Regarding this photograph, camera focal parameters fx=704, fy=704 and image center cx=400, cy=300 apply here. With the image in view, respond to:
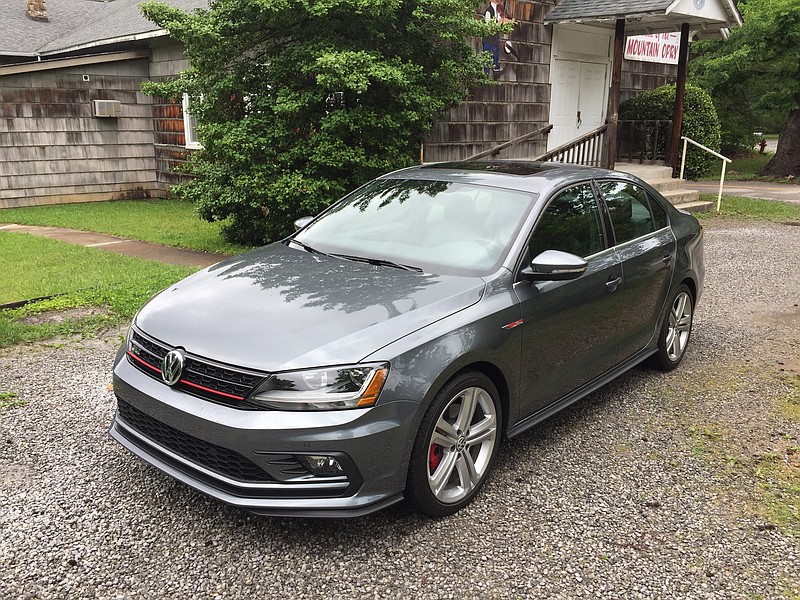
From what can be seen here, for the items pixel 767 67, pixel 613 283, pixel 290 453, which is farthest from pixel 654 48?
pixel 290 453

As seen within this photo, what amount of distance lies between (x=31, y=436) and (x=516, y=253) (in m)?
2.92

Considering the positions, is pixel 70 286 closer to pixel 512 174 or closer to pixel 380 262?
pixel 380 262

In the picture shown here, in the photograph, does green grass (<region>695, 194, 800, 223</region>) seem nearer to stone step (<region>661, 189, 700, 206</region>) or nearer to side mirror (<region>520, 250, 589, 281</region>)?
stone step (<region>661, 189, 700, 206</region>)

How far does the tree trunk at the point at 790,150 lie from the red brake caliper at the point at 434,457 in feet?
70.8

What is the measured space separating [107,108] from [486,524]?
13751 millimetres

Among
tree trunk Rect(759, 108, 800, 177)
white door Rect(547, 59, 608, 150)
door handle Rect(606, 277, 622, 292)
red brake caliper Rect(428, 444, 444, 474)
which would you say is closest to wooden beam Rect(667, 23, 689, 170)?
white door Rect(547, 59, 608, 150)

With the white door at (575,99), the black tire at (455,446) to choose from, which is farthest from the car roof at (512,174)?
the white door at (575,99)

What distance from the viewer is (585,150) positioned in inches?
507

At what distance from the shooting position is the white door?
13969 millimetres

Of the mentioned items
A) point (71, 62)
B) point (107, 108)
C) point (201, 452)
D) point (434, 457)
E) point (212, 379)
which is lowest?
point (434, 457)

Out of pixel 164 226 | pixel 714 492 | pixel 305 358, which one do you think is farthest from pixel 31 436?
pixel 164 226

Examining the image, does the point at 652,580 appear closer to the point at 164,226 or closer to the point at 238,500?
the point at 238,500

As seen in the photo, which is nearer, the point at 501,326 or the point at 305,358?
the point at 305,358

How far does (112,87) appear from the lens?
14531 mm
